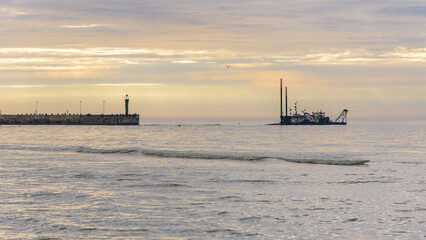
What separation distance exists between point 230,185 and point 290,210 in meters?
8.09

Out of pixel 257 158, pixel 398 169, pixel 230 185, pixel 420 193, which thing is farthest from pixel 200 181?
pixel 257 158

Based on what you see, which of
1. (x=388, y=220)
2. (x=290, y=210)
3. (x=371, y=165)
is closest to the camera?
(x=388, y=220)

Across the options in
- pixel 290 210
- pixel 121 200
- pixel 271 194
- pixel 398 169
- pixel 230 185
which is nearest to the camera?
pixel 290 210

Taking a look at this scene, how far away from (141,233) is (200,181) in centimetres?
1358

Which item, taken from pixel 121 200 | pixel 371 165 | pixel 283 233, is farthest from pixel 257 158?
pixel 283 233

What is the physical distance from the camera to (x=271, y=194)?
24.5 m

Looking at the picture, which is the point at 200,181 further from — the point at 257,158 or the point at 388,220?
the point at 257,158

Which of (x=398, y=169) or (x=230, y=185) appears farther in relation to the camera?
(x=398, y=169)

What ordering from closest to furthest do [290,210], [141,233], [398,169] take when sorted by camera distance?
[141,233] → [290,210] → [398,169]

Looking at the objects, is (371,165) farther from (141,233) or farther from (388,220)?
(141,233)

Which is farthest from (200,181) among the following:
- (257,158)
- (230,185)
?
(257,158)

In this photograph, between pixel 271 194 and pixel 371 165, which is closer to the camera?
pixel 271 194

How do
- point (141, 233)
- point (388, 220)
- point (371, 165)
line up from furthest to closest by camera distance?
point (371, 165), point (388, 220), point (141, 233)

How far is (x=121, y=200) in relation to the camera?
73.3 ft
